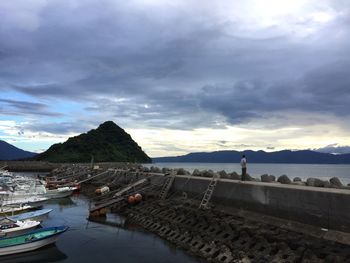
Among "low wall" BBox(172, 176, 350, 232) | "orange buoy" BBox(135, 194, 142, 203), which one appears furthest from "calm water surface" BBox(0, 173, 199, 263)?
"low wall" BBox(172, 176, 350, 232)

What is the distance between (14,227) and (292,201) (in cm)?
1374

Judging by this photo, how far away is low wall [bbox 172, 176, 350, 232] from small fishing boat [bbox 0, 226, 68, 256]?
9.53 metres

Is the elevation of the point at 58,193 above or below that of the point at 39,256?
above

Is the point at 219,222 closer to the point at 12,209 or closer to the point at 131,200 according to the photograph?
the point at 131,200

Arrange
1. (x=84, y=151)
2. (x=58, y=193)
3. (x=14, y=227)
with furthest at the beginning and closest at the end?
(x=84, y=151)
(x=58, y=193)
(x=14, y=227)

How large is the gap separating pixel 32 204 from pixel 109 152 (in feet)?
485

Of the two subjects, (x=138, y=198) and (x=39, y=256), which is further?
(x=138, y=198)

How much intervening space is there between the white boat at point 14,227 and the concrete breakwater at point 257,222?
704 centimetres

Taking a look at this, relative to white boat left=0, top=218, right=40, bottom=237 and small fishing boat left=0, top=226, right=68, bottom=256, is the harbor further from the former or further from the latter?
white boat left=0, top=218, right=40, bottom=237

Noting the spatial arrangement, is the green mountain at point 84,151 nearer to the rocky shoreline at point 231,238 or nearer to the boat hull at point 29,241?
the rocky shoreline at point 231,238

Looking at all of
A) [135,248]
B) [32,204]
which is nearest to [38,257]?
[135,248]

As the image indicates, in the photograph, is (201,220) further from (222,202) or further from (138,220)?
(138,220)

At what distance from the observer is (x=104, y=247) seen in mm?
19750

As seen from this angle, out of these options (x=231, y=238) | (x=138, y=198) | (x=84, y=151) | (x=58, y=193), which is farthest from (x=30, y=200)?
(x=84, y=151)
